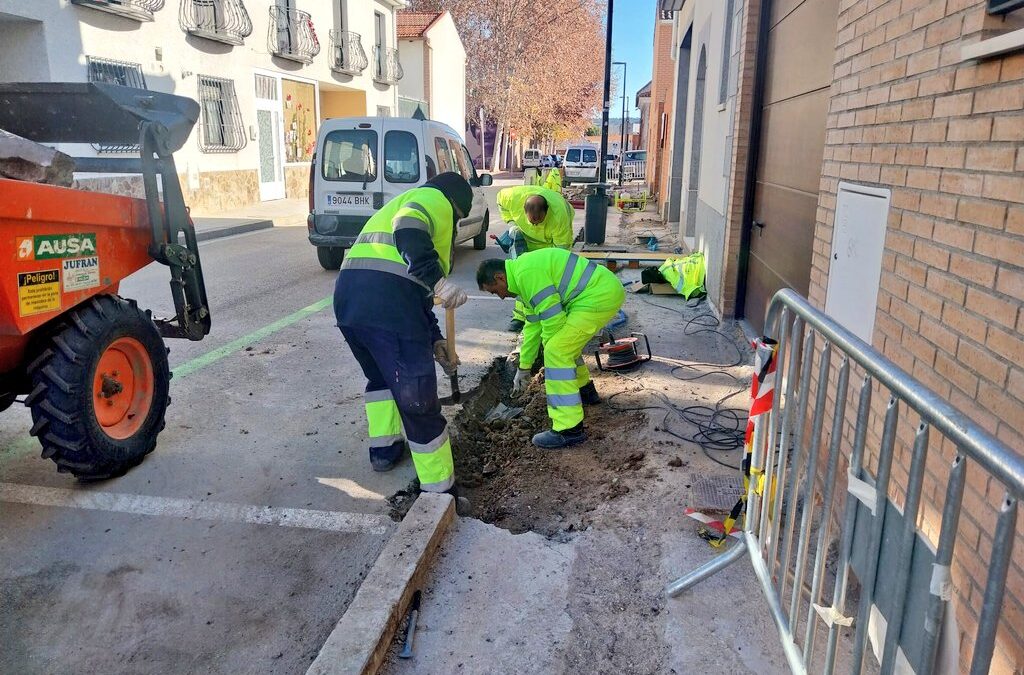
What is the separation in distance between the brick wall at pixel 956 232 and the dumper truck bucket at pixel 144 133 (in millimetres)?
3565

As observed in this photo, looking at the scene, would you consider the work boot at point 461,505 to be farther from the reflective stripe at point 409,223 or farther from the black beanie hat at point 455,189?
the black beanie hat at point 455,189

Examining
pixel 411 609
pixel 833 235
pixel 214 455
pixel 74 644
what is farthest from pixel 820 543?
pixel 214 455

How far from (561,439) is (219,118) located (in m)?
17.4

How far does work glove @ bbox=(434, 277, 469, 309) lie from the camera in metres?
3.85

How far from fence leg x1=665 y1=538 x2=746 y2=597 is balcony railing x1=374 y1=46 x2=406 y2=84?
94.8ft

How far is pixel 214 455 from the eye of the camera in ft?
14.2

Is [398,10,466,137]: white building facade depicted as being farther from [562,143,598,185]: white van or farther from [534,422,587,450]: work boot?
[534,422,587,450]: work boot

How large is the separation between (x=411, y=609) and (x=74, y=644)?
123cm

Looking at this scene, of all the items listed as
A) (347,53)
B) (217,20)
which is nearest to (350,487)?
(217,20)

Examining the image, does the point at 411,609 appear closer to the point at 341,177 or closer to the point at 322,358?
the point at 322,358

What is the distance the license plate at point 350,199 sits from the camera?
10117 mm

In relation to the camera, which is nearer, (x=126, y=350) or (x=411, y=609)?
(x=411, y=609)

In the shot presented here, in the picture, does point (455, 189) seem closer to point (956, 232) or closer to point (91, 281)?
point (91, 281)

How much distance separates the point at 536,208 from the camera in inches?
281
